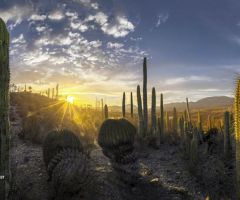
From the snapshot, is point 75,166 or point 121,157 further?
point 121,157

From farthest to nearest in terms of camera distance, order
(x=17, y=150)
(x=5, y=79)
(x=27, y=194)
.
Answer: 1. (x=17, y=150)
2. (x=27, y=194)
3. (x=5, y=79)

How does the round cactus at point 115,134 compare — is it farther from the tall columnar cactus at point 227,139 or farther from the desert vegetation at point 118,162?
the tall columnar cactus at point 227,139

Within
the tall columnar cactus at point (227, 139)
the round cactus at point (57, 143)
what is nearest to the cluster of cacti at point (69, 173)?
the round cactus at point (57, 143)

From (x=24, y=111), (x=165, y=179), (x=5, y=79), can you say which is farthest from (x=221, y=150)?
(x=24, y=111)

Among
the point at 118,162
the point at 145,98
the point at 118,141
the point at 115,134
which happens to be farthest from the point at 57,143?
the point at 145,98

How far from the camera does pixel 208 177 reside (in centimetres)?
1065

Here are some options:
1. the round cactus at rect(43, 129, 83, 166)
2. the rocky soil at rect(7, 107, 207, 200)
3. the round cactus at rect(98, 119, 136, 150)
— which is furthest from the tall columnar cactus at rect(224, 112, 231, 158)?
the round cactus at rect(43, 129, 83, 166)

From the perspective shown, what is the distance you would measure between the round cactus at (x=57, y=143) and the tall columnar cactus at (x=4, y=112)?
2.98 metres

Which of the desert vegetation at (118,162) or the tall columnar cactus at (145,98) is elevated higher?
the tall columnar cactus at (145,98)

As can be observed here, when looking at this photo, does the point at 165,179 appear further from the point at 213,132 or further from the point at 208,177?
the point at 213,132

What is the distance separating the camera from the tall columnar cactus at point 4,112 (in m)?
6.04

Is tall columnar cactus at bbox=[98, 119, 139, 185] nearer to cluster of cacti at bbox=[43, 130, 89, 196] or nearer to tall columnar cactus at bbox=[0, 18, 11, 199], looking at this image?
cluster of cacti at bbox=[43, 130, 89, 196]

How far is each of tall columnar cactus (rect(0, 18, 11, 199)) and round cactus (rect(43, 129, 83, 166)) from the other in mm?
2976

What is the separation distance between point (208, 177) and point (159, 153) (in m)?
5.77
